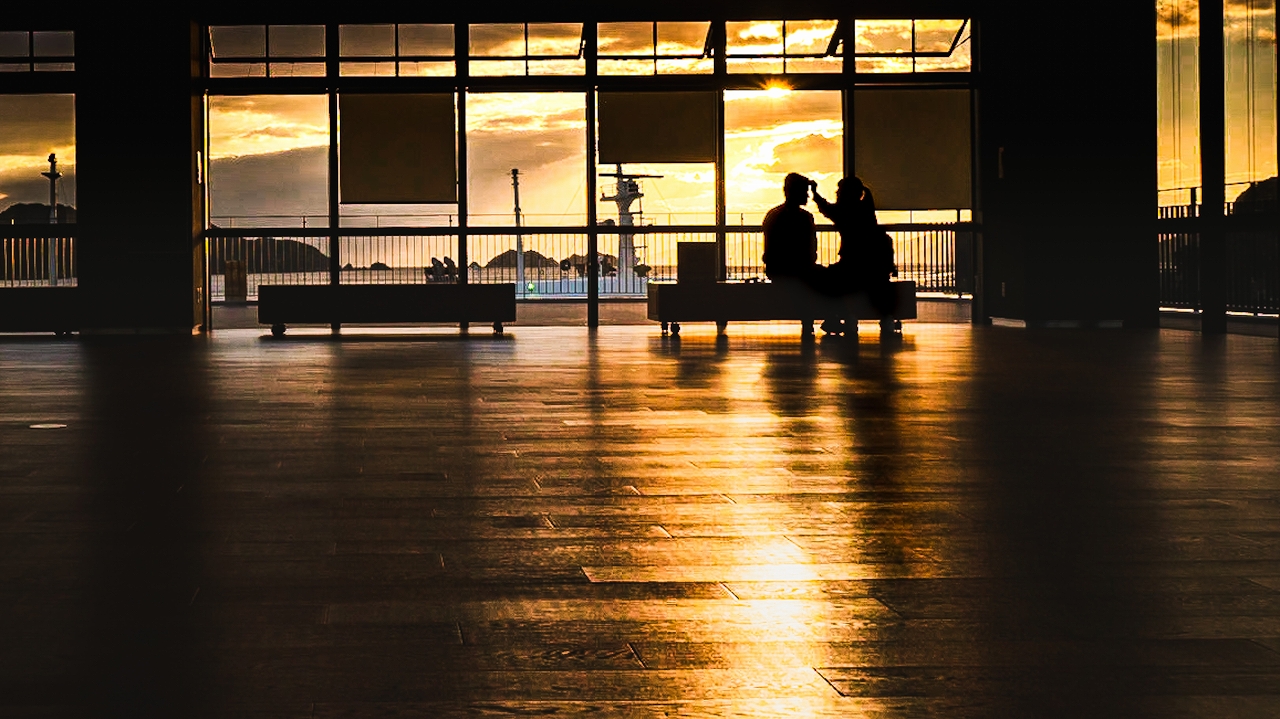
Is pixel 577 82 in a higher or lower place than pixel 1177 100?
higher

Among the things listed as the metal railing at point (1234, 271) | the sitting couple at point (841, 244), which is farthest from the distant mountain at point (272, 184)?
the metal railing at point (1234, 271)

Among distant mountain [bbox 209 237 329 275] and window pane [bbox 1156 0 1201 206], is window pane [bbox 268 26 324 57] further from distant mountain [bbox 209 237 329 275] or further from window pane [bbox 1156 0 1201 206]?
window pane [bbox 1156 0 1201 206]

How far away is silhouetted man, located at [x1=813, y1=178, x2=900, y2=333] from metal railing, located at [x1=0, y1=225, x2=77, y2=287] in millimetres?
7985

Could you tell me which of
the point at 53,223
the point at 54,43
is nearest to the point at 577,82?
the point at 54,43

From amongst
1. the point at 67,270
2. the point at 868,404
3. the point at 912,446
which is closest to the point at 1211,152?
the point at 868,404

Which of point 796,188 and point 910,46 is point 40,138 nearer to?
point 796,188

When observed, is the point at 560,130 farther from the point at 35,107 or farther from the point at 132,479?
the point at 132,479

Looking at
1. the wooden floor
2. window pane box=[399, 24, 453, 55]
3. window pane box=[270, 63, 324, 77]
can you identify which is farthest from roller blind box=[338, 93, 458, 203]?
the wooden floor

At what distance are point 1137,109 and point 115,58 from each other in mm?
10596

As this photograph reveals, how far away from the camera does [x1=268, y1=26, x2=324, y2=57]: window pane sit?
57.2 ft

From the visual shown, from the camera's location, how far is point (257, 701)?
7.63ft

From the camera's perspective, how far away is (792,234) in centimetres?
1506

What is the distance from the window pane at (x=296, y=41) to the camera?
17.4m

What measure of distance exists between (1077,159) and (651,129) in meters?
4.55
